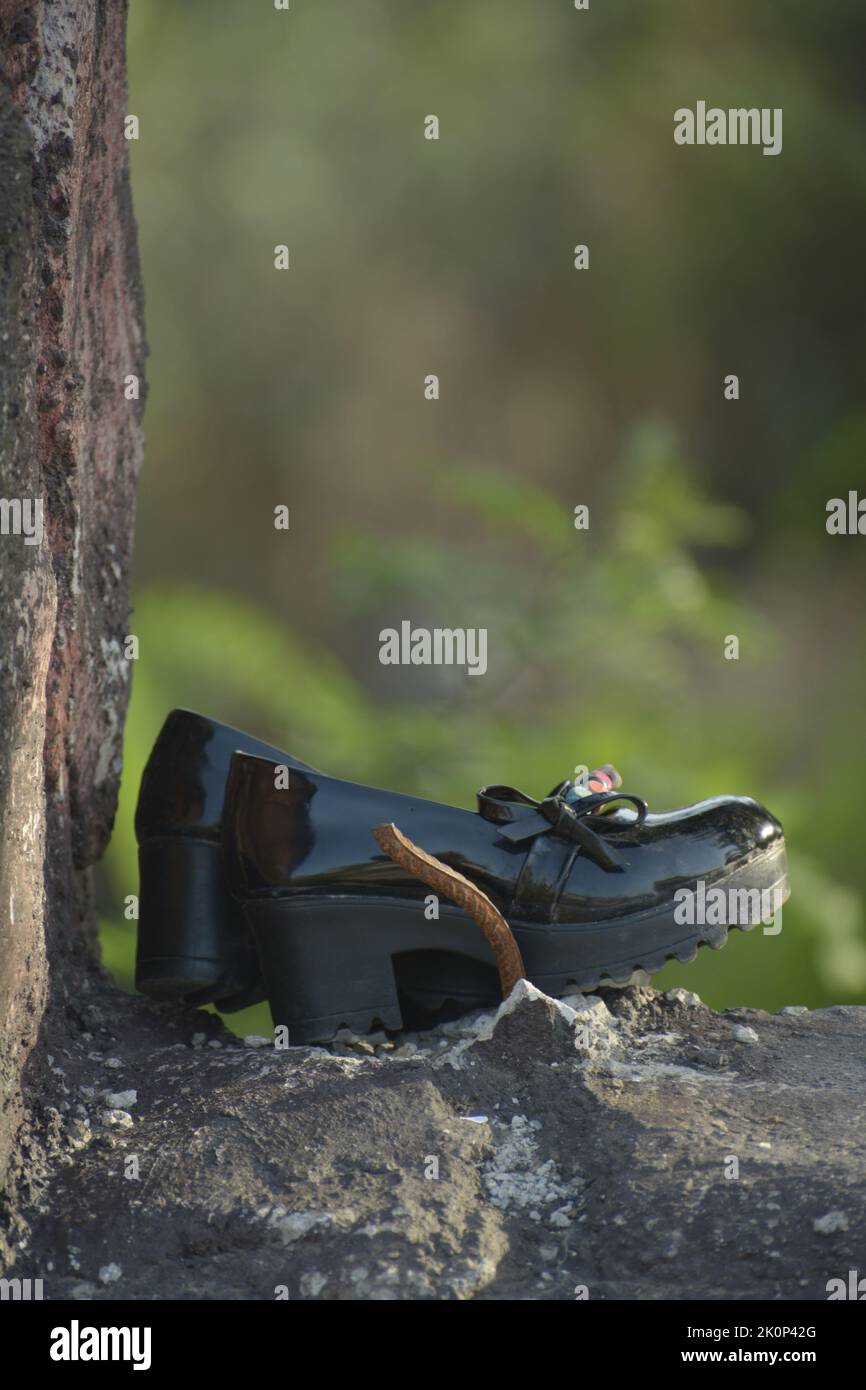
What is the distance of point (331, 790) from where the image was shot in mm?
2188

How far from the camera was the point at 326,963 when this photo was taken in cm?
217

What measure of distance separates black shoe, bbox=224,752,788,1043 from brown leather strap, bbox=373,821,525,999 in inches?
2.0

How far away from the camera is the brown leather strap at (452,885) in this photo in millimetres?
2100

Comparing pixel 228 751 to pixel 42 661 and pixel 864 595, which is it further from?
pixel 864 595

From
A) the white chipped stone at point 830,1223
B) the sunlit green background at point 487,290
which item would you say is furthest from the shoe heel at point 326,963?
the sunlit green background at point 487,290

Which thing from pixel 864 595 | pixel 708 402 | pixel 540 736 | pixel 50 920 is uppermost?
pixel 708 402

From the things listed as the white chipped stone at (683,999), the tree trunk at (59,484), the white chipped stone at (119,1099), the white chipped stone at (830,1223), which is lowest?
the white chipped stone at (830,1223)

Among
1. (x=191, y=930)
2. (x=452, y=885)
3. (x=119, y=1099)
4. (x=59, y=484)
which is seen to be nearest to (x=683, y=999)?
(x=452, y=885)

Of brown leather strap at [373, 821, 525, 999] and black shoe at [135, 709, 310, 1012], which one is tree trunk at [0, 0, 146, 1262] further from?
brown leather strap at [373, 821, 525, 999]

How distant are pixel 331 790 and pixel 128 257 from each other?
0.98 m

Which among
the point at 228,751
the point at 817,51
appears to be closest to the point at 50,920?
the point at 228,751

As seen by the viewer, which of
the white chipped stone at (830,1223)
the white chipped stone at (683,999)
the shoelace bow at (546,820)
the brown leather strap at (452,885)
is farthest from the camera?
the white chipped stone at (683,999)

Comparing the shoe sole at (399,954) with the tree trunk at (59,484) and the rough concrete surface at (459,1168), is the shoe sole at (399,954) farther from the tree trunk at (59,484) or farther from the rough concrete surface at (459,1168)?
the tree trunk at (59,484)

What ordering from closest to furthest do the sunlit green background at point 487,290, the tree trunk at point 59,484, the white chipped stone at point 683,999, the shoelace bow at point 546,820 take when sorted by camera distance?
1. the tree trunk at point 59,484
2. the shoelace bow at point 546,820
3. the white chipped stone at point 683,999
4. the sunlit green background at point 487,290
